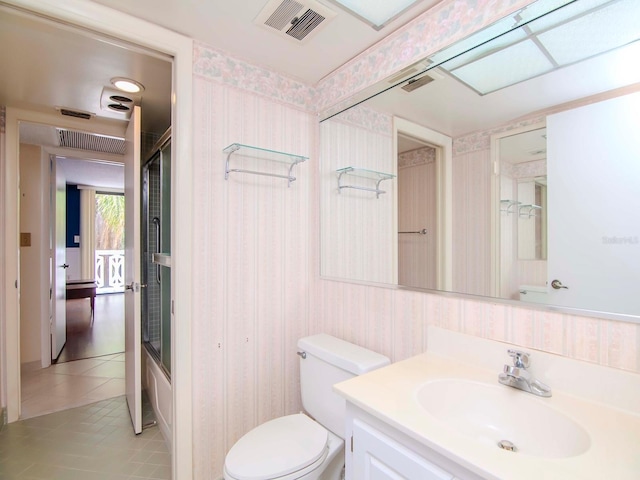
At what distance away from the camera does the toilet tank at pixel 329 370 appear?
55.5 inches

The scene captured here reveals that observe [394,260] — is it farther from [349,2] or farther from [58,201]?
[58,201]

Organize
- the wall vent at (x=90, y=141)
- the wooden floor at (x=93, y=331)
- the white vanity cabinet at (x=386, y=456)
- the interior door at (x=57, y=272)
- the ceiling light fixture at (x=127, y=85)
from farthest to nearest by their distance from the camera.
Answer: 1. the wooden floor at (x=93, y=331)
2. the interior door at (x=57, y=272)
3. the wall vent at (x=90, y=141)
4. the ceiling light fixture at (x=127, y=85)
5. the white vanity cabinet at (x=386, y=456)

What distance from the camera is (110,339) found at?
4082mm

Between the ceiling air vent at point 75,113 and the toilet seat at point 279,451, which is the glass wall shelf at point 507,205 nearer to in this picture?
the toilet seat at point 279,451

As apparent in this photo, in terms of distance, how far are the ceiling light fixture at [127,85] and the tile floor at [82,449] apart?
2298 mm

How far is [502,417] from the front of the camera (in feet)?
3.24

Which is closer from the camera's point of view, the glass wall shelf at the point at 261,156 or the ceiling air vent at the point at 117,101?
the glass wall shelf at the point at 261,156

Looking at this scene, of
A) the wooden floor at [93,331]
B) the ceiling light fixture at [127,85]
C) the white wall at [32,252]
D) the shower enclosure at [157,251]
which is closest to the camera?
the ceiling light fixture at [127,85]

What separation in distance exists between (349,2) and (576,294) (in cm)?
141

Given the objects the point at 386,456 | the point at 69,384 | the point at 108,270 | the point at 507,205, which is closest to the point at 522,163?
the point at 507,205

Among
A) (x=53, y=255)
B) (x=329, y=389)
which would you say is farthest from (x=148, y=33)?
(x=53, y=255)

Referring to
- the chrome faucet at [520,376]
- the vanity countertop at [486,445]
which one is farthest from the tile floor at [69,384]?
the chrome faucet at [520,376]

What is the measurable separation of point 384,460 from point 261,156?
152 centimetres

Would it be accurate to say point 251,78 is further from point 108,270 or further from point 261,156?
point 108,270
